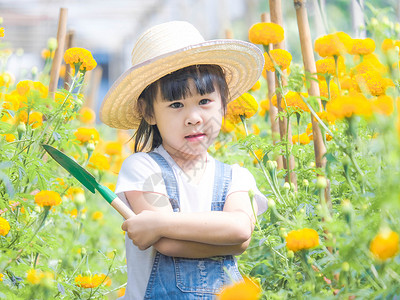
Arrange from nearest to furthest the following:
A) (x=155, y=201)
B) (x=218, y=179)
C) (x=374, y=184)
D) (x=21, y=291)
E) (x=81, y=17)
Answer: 1. (x=374, y=184)
2. (x=21, y=291)
3. (x=155, y=201)
4. (x=218, y=179)
5. (x=81, y=17)

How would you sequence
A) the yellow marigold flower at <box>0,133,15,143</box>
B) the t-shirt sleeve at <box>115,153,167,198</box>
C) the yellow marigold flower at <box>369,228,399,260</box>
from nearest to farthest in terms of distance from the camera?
the yellow marigold flower at <box>369,228,399,260</box> < the t-shirt sleeve at <box>115,153,167,198</box> < the yellow marigold flower at <box>0,133,15,143</box>

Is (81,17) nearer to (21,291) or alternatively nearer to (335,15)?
(335,15)

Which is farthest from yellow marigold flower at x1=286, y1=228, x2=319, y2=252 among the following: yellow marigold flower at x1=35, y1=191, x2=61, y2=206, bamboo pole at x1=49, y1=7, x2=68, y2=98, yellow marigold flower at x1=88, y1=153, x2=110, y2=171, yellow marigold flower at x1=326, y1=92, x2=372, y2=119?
bamboo pole at x1=49, y1=7, x2=68, y2=98

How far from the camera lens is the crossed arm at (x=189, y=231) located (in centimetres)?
124

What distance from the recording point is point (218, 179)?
1.48m

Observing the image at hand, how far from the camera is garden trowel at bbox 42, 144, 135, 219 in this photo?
1265 millimetres

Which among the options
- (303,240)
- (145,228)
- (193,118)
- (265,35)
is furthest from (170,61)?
(303,240)

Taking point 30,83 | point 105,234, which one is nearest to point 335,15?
point 105,234

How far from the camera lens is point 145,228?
4.08 ft

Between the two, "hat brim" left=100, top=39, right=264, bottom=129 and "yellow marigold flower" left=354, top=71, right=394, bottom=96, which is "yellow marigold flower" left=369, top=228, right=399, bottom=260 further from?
"hat brim" left=100, top=39, right=264, bottom=129

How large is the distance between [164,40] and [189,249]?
1.89ft

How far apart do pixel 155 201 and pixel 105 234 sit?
2.09m

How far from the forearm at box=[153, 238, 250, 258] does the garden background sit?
0.31 feet

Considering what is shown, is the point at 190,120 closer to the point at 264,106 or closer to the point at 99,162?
the point at 99,162
